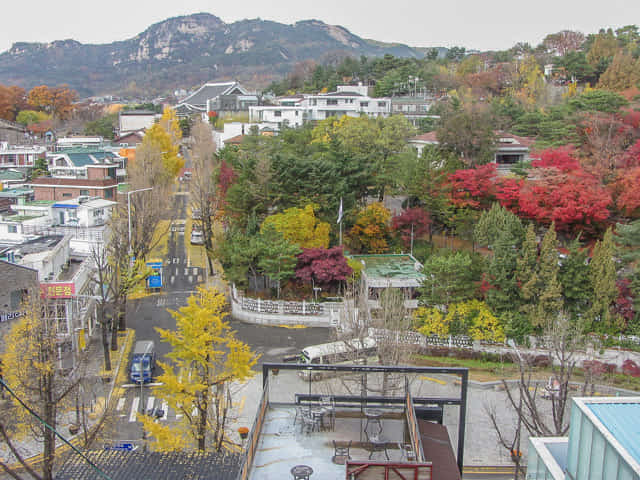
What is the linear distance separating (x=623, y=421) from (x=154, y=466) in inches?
368

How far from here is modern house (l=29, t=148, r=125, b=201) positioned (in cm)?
3425

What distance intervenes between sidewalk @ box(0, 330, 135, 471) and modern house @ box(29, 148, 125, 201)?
51.7 feet

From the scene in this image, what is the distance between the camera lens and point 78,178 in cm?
3572

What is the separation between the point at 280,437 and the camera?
10797 millimetres

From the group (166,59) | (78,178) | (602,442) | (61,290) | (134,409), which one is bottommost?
(134,409)

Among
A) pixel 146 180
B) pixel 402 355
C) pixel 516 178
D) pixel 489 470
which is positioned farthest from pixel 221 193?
pixel 489 470

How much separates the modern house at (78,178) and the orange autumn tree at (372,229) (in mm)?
16513

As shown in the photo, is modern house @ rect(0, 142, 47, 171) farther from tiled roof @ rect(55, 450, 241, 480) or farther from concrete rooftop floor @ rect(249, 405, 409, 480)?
concrete rooftop floor @ rect(249, 405, 409, 480)

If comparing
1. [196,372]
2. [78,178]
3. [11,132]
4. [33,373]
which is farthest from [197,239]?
[11,132]

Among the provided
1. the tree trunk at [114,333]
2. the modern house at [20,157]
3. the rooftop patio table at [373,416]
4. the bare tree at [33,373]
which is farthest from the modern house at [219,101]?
the rooftop patio table at [373,416]

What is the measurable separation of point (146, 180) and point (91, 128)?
3788 centimetres

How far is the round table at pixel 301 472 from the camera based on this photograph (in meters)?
9.45

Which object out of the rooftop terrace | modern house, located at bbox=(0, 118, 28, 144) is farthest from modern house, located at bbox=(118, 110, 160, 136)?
the rooftop terrace

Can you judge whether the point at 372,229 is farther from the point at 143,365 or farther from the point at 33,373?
the point at 33,373
